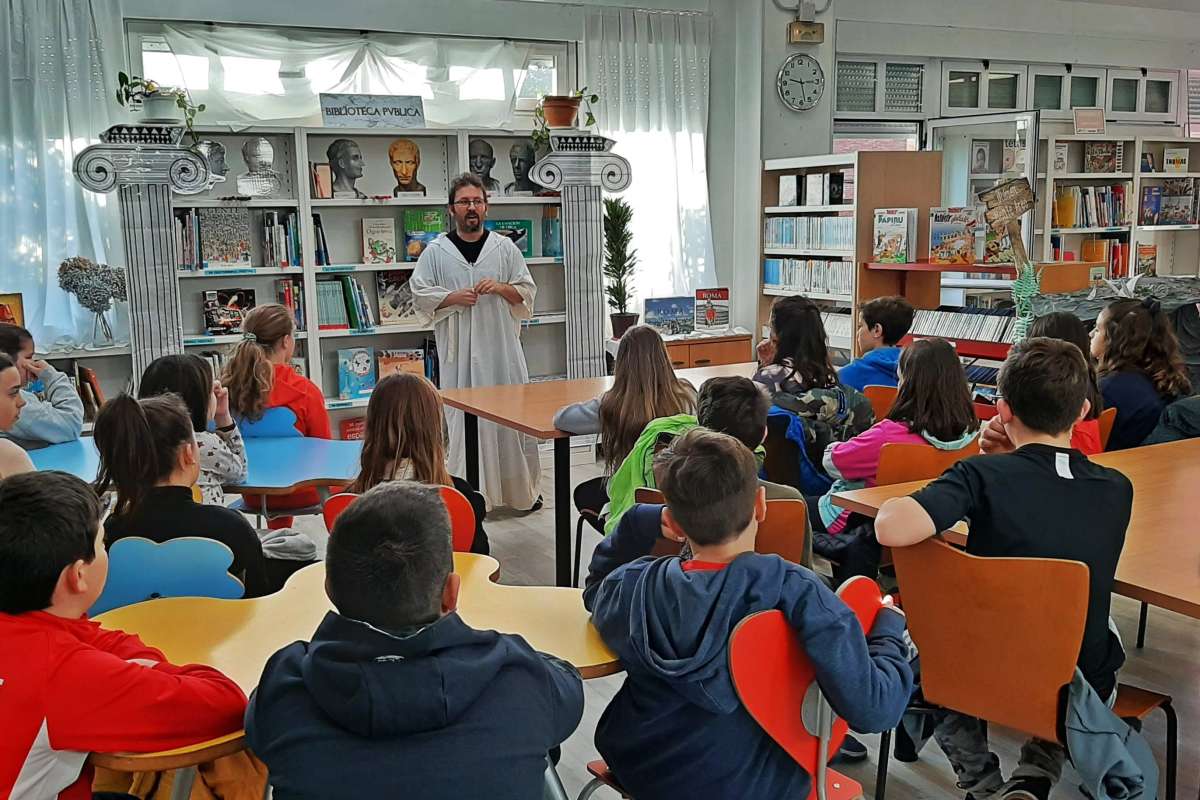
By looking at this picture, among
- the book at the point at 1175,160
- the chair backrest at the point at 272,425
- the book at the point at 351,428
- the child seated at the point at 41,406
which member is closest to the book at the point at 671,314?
the book at the point at 351,428

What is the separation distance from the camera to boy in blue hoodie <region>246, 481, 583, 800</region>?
135cm

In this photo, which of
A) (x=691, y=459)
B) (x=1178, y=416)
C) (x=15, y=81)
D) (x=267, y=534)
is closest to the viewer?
(x=691, y=459)

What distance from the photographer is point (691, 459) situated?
1752 mm

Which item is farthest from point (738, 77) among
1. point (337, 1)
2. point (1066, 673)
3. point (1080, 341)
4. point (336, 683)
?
point (336, 683)

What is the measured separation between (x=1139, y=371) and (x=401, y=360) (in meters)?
4.00

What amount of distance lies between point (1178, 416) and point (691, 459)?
7.78 feet

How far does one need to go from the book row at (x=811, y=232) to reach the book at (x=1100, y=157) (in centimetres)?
306

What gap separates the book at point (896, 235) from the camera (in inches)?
247

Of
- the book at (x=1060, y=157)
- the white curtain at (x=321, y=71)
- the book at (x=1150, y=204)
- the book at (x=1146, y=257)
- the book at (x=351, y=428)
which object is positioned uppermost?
the white curtain at (x=321, y=71)

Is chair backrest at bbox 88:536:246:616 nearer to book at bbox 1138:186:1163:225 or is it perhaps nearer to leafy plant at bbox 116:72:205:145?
leafy plant at bbox 116:72:205:145

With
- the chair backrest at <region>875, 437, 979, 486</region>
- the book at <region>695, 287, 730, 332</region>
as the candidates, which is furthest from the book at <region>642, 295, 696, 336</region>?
the chair backrest at <region>875, 437, 979, 486</region>

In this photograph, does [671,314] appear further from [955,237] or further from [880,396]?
[880,396]

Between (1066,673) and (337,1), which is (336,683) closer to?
(1066,673)

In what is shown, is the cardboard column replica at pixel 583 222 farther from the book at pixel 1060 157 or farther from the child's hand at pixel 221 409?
the book at pixel 1060 157
